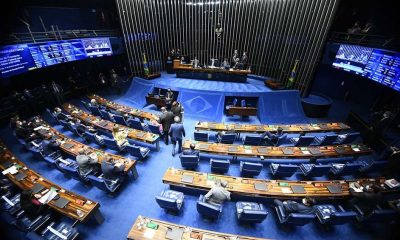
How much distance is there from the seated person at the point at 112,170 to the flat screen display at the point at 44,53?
27.5 ft

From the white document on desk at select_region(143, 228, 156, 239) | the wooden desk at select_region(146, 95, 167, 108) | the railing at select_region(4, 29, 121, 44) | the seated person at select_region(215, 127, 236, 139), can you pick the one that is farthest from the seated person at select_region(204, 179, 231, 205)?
the railing at select_region(4, 29, 121, 44)

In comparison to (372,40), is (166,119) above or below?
below

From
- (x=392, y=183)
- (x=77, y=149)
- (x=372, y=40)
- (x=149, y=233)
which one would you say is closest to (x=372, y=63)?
(x=372, y=40)

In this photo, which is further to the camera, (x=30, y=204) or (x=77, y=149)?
(x=77, y=149)

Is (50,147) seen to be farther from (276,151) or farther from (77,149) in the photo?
(276,151)

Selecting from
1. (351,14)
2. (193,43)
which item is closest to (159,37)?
(193,43)

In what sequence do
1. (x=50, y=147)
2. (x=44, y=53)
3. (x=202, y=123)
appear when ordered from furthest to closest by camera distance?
(x=44, y=53) → (x=202, y=123) → (x=50, y=147)

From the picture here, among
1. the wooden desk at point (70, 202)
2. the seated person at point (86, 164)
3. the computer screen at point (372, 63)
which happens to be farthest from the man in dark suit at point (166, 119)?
the computer screen at point (372, 63)

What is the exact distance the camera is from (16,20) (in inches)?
425

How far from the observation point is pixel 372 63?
891 cm

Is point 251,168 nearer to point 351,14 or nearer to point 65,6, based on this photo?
point 351,14

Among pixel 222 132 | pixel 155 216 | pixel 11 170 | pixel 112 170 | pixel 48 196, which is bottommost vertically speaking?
pixel 155 216

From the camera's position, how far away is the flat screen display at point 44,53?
930 centimetres

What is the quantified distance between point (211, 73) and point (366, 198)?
11.7m
